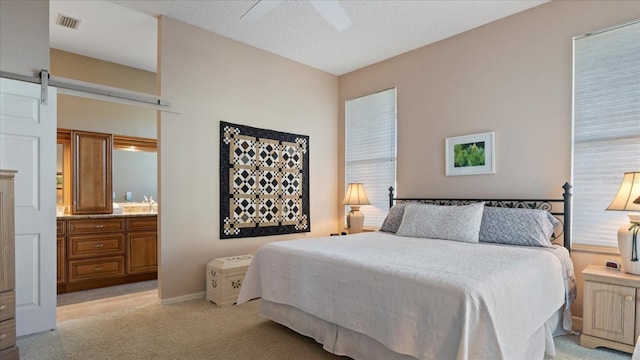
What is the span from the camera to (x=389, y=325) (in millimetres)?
1930

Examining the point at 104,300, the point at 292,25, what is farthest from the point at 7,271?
the point at 292,25

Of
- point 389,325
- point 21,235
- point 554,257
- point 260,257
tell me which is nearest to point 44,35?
point 21,235

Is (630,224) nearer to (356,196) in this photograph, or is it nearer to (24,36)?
(356,196)

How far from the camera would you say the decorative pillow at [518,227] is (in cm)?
290

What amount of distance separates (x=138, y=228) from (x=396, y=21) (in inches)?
160

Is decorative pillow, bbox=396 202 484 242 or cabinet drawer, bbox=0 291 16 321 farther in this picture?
decorative pillow, bbox=396 202 484 242

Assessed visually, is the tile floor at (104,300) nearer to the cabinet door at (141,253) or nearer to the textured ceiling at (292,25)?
the cabinet door at (141,253)

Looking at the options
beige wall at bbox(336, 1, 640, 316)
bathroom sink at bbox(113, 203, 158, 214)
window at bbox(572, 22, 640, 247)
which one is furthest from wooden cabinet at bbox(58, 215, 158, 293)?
window at bbox(572, 22, 640, 247)

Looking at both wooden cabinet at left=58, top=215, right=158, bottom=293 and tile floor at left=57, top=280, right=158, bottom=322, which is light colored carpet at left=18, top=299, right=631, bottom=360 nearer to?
tile floor at left=57, top=280, right=158, bottom=322

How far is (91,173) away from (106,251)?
3.55ft

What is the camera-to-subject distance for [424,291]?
5.97ft

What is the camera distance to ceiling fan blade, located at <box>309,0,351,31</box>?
7.80ft

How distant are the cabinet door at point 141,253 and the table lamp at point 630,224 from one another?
4956mm

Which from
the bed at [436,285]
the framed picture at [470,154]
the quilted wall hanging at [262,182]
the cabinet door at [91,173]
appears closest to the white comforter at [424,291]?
the bed at [436,285]
